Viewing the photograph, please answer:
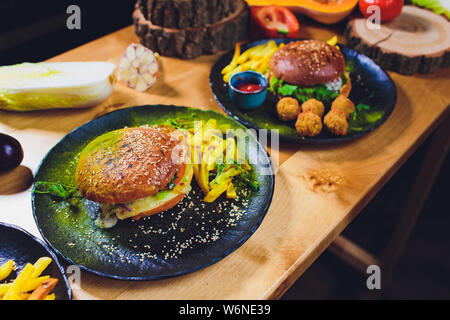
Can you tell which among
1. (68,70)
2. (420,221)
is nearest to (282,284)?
(68,70)

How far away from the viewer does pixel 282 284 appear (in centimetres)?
154

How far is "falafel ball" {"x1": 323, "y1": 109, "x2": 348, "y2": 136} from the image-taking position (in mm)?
Result: 2076

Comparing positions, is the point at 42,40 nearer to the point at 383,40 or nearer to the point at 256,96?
the point at 256,96

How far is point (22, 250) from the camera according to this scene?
1.56 metres

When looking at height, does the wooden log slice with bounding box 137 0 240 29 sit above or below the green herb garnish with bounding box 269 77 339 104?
above

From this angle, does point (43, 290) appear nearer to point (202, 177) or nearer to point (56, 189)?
point (56, 189)

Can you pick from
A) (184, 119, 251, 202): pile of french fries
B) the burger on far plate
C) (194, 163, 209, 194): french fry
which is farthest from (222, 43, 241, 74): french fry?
(194, 163, 209, 194): french fry

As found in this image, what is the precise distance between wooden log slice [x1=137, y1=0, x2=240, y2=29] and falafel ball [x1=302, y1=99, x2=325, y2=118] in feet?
3.29

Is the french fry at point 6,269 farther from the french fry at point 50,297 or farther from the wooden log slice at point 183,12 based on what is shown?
the wooden log slice at point 183,12

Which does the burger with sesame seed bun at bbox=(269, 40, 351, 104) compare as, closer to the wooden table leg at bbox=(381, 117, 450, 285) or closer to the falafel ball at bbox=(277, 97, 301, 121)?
the falafel ball at bbox=(277, 97, 301, 121)

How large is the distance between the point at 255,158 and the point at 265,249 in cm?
52

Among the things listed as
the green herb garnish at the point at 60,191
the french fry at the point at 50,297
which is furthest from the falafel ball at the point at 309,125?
the french fry at the point at 50,297

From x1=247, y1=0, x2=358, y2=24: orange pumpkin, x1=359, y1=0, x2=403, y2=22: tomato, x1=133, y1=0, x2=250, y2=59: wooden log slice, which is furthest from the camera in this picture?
x1=247, y1=0, x2=358, y2=24: orange pumpkin

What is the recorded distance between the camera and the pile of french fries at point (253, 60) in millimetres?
2561
